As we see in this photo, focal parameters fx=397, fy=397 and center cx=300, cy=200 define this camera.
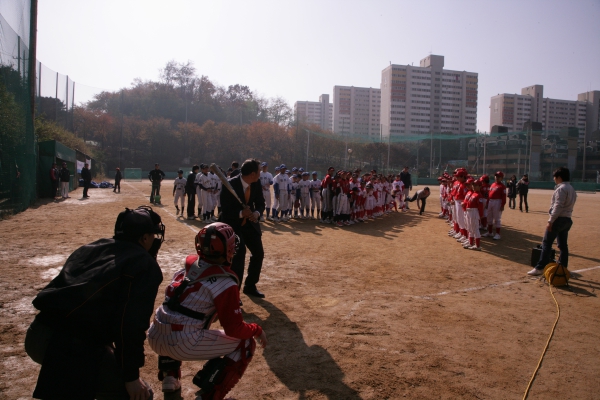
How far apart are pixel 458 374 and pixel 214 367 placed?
2430 mm

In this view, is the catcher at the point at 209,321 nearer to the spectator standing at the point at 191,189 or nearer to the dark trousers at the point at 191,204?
the spectator standing at the point at 191,189

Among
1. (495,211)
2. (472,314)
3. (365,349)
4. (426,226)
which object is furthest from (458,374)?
(426,226)

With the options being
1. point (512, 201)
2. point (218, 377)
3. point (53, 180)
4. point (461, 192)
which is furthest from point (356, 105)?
point (218, 377)

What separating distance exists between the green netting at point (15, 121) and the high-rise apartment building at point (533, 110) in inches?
5113

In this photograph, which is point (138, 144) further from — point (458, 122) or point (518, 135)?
point (458, 122)

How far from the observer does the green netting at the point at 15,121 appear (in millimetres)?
12812

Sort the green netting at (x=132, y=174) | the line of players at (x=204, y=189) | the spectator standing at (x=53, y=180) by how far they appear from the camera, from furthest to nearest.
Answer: the green netting at (x=132, y=174)
the spectator standing at (x=53, y=180)
the line of players at (x=204, y=189)

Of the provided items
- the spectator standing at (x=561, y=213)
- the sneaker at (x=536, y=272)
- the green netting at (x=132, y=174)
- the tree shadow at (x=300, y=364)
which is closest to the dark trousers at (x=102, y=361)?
the tree shadow at (x=300, y=364)

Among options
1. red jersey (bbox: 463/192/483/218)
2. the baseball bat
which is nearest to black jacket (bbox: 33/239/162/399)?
the baseball bat

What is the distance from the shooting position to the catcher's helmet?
8.73 ft

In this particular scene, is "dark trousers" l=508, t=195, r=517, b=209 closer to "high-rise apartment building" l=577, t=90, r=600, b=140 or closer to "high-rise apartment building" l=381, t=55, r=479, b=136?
"high-rise apartment building" l=381, t=55, r=479, b=136

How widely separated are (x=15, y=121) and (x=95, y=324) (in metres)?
15.5

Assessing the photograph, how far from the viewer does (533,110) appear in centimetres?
12631

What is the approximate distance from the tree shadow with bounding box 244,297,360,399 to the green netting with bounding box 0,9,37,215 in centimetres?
1255
